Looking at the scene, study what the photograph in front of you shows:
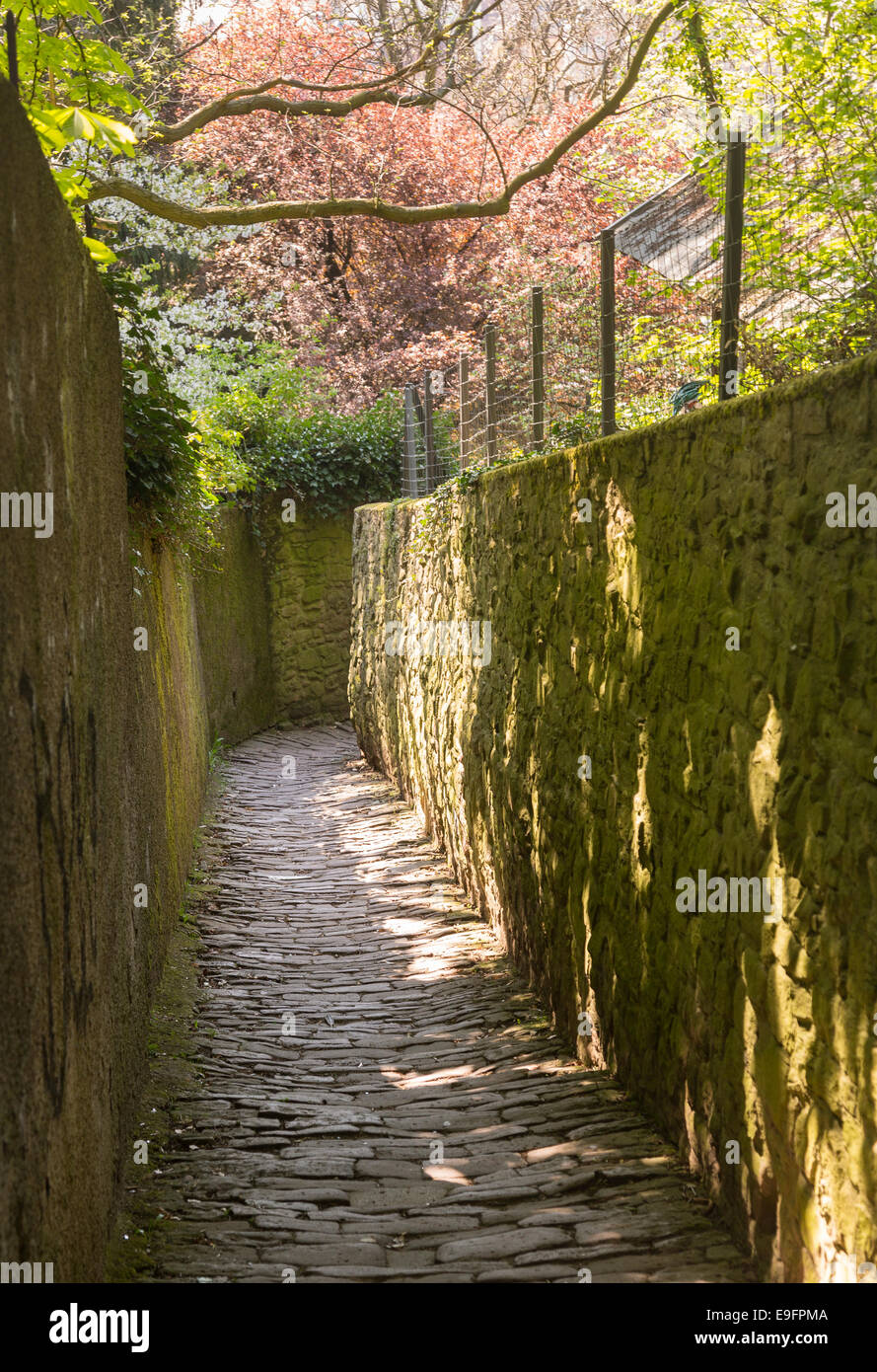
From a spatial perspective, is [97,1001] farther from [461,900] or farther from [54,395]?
[461,900]

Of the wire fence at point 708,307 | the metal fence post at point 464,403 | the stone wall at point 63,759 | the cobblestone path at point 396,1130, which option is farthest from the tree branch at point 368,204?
the cobblestone path at point 396,1130

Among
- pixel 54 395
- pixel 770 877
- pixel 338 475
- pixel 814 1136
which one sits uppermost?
pixel 338 475

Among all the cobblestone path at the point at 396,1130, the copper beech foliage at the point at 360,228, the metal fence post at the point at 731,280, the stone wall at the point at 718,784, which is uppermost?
the copper beech foliage at the point at 360,228

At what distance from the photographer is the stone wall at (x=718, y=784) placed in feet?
10.0

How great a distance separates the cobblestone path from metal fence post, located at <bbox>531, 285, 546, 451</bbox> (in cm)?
298

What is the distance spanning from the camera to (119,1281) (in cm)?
360

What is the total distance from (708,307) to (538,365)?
168cm

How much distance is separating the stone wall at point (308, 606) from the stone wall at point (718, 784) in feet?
37.7

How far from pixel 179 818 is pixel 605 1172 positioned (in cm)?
476

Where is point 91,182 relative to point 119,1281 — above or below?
above

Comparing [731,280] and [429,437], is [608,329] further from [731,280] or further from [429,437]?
[429,437]

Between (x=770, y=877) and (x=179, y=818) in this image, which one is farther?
(x=179, y=818)

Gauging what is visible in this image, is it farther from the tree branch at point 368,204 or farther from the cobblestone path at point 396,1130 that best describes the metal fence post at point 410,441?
the cobblestone path at point 396,1130
